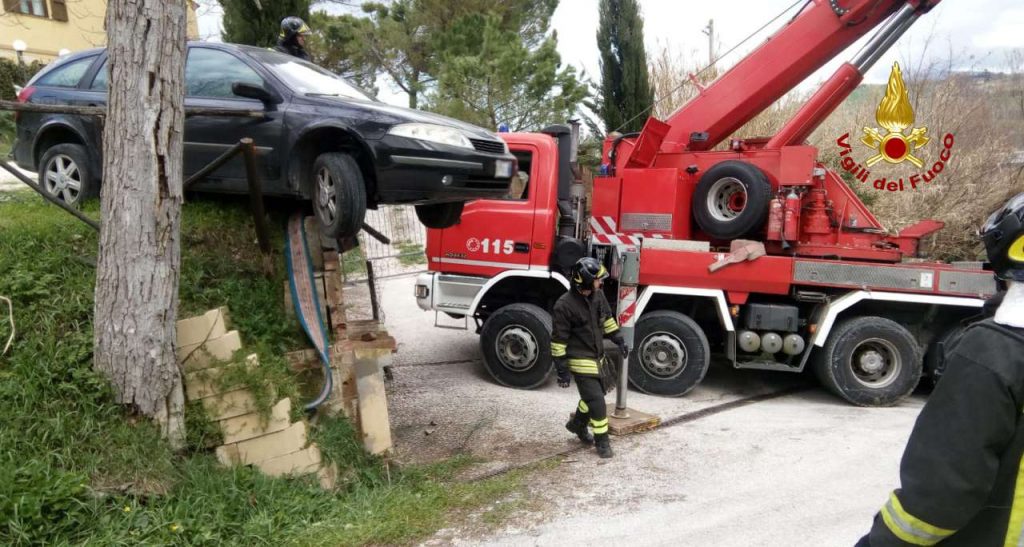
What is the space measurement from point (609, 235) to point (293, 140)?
3488 mm

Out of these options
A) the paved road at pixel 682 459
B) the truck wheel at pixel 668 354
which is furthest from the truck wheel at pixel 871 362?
the truck wheel at pixel 668 354

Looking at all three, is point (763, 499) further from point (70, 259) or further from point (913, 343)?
point (70, 259)

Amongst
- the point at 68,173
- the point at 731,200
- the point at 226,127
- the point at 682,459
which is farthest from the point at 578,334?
the point at 68,173

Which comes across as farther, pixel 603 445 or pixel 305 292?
pixel 603 445

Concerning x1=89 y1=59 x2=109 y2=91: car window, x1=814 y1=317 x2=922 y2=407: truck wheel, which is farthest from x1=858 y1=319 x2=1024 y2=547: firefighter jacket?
x1=89 y1=59 x2=109 y2=91: car window

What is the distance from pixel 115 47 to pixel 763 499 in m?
4.57

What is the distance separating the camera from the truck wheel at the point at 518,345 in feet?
21.0

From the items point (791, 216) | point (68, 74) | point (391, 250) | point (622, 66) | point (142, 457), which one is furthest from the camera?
point (622, 66)

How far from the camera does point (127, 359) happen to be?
3.46 m

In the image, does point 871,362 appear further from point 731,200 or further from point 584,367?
point 584,367

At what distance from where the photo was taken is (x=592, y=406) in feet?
16.2

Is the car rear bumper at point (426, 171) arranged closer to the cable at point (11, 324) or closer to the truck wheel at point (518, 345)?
the truck wheel at point (518, 345)

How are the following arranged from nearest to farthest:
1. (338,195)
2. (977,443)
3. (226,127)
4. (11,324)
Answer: (977,443)
(11,324)
(338,195)
(226,127)

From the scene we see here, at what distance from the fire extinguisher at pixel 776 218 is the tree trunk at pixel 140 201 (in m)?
4.99
